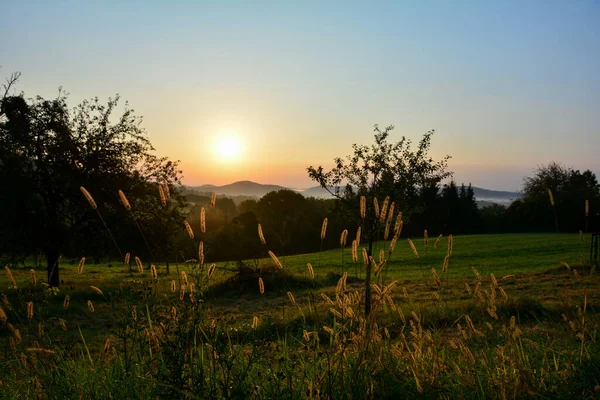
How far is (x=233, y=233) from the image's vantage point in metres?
43.1

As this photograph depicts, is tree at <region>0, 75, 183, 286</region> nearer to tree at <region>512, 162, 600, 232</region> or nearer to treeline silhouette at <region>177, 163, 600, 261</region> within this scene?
treeline silhouette at <region>177, 163, 600, 261</region>

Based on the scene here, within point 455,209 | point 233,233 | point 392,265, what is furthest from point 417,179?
point 455,209

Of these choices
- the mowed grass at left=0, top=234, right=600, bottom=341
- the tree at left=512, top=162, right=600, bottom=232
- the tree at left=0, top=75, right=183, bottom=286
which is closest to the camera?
the mowed grass at left=0, top=234, right=600, bottom=341

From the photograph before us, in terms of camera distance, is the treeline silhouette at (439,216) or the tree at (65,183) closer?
the tree at (65,183)

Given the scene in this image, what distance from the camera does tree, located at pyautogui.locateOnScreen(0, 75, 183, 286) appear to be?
20000 millimetres

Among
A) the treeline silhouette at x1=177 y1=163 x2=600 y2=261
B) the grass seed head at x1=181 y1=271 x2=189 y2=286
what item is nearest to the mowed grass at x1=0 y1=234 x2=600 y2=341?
the grass seed head at x1=181 y1=271 x2=189 y2=286

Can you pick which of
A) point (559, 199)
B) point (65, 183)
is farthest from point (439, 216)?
point (65, 183)

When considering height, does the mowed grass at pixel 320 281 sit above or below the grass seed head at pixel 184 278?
below

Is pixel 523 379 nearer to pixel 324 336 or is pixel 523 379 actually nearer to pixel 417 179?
pixel 324 336

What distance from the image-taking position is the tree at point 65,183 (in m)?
20.0

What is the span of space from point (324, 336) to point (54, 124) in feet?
53.6

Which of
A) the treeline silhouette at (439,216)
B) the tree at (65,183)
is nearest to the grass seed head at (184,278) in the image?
the tree at (65,183)

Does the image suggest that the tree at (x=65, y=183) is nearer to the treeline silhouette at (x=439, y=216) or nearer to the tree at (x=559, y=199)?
the treeline silhouette at (x=439, y=216)

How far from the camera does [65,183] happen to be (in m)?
20.7
